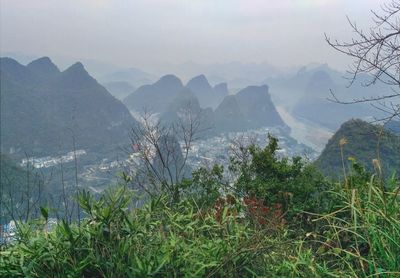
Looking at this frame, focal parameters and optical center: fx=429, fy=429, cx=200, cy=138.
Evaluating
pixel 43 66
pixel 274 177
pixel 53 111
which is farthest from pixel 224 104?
pixel 274 177

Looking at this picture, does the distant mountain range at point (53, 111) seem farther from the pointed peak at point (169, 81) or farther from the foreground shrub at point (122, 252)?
the foreground shrub at point (122, 252)

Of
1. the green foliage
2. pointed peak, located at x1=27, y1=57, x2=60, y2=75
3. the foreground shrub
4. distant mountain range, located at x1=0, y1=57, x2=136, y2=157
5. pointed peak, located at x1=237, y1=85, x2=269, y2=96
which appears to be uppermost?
pointed peak, located at x1=237, y1=85, x2=269, y2=96

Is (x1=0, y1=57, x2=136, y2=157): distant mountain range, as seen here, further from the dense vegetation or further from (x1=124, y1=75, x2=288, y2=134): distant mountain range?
the dense vegetation

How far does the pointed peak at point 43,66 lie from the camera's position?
11903 cm

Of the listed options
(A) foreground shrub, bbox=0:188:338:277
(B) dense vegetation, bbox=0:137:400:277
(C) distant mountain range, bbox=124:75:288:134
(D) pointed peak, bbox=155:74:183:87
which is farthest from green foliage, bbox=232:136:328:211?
(D) pointed peak, bbox=155:74:183:87

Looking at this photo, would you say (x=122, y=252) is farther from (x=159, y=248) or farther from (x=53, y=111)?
(x=53, y=111)

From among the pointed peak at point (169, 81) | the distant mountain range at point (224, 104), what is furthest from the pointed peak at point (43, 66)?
the pointed peak at point (169, 81)

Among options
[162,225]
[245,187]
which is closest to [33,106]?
[245,187]

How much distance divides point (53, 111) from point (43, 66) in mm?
31401

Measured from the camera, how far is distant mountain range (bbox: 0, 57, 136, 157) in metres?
78.4

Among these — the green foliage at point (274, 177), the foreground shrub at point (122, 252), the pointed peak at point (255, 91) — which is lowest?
the green foliage at point (274, 177)

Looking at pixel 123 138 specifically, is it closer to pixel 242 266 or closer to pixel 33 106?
pixel 33 106

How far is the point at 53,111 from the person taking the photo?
94.8 m

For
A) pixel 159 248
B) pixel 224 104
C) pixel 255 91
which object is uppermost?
pixel 255 91
